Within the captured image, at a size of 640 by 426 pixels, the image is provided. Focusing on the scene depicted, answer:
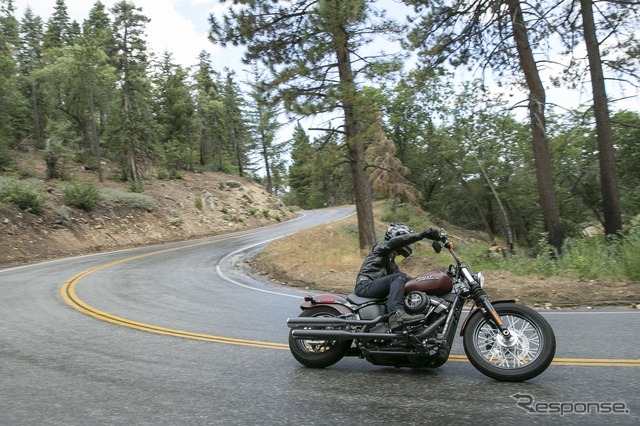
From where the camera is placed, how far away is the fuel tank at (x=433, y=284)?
4867 millimetres

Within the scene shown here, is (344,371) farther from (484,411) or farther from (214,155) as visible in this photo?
(214,155)

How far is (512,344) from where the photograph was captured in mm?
4516

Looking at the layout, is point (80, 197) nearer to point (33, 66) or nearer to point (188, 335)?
point (188, 335)

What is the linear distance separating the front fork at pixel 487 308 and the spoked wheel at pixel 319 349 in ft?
5.16

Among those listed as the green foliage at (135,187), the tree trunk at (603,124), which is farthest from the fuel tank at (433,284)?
the green foliage at (135,187)

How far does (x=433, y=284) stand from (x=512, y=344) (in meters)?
0.97

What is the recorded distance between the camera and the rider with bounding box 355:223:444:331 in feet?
15.8

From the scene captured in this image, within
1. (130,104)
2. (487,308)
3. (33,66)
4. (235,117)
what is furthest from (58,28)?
(487,308)

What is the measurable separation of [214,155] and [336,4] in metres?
52.5

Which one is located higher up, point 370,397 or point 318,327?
point 318,327

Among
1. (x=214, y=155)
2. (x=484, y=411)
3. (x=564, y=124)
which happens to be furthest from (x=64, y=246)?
(x=214, y=155)

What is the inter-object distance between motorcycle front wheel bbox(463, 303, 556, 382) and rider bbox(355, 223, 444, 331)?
2.04 ft

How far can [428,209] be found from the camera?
40094 mm

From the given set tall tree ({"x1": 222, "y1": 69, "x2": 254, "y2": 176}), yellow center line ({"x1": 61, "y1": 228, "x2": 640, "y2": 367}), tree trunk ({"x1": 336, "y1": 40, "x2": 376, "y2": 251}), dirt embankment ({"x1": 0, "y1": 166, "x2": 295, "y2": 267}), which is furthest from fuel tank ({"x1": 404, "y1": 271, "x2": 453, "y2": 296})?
tall tree ({"x1": 222, "y1": 69, "x2": 254, "y2": 176})
